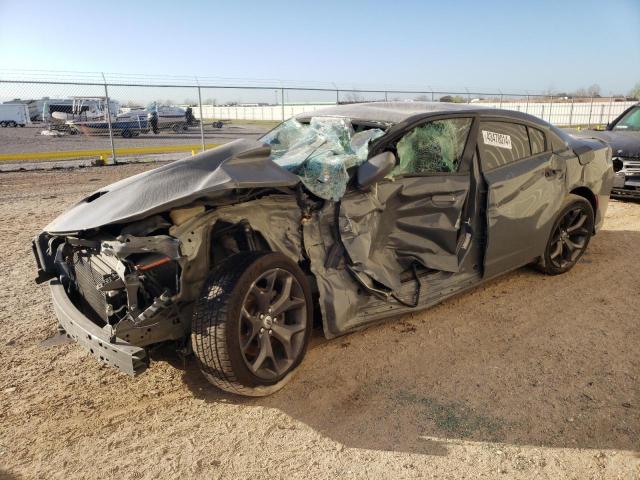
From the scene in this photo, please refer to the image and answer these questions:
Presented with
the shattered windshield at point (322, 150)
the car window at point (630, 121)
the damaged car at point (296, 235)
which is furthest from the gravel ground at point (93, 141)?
the damaged car at point (296, 235)

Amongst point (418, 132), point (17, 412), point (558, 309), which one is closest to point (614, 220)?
point (558, 309)

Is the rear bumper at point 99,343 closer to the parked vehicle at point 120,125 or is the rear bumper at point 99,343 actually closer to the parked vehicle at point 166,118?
the parked vehicle at point 120,125

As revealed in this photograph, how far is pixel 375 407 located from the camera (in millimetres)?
2943

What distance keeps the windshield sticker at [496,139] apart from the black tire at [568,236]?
38.8 inches

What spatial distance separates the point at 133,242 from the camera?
2607 millimetres

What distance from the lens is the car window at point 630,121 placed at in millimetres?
9016

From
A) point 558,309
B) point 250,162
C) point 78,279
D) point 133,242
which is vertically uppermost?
point 250,162

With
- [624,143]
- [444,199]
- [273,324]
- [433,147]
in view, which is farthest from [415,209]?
[624,143]

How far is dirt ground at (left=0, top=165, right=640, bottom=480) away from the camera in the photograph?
98.2 inches

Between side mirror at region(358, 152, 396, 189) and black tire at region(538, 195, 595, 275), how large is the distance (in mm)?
2281

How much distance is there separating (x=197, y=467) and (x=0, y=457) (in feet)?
3.29

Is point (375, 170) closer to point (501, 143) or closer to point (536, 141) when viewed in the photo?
point (501, 143)

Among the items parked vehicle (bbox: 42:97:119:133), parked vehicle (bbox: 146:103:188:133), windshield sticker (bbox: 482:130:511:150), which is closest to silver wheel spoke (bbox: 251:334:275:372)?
windshield sticker (bbox: 482:130:511:150)

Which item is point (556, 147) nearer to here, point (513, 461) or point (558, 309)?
point (558, 309)
